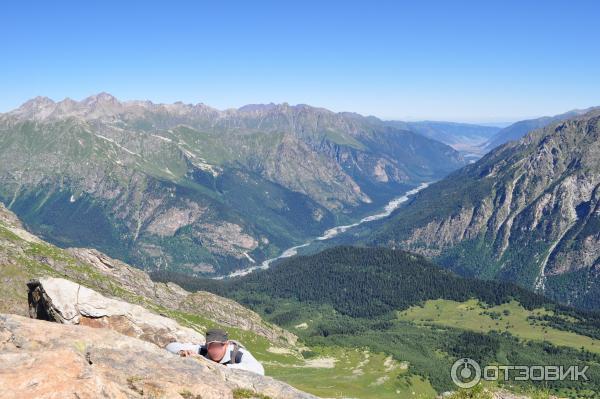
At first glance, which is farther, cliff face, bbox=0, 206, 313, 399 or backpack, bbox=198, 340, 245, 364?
backpack, bbox=198, 340, 245, 364

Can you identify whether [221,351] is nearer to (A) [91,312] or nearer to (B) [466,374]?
(A) [91,312]

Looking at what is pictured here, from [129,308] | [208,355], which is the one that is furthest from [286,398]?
[129,308]

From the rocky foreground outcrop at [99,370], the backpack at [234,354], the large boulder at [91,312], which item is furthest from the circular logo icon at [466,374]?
the large boulder at [91,312]

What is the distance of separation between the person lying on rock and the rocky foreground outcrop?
1.19 meters

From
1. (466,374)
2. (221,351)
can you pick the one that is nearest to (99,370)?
(221,351)

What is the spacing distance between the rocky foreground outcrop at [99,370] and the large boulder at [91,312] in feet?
34.4

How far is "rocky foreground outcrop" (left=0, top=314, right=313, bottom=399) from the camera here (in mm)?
23438

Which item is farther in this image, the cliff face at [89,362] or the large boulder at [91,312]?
the large boulder at [91,312]

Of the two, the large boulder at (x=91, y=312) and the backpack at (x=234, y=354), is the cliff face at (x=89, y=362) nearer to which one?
the large boulder at (x=91, y=312)

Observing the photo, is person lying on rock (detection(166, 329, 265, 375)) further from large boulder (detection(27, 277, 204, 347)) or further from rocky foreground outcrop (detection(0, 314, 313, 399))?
large boulder (detection(27, 277, 204, 347))

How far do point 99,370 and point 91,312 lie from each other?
61.5ft

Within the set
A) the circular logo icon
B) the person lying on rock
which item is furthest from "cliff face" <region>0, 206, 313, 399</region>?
the circular logo icon

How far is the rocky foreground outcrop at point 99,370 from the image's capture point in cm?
2344

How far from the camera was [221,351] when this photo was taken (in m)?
34.2
